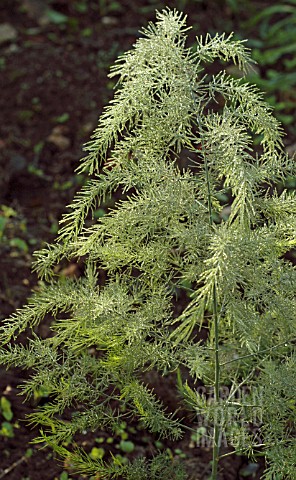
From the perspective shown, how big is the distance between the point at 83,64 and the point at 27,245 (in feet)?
5.88

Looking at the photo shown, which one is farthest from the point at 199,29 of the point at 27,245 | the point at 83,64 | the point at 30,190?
the point at 27,245

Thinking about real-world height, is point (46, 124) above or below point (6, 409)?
above

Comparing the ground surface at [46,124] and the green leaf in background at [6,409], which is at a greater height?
the ground surface at [46,124]

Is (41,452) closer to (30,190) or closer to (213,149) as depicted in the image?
(213,149)

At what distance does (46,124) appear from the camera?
192 inches

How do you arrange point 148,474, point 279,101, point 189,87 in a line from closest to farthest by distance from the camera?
point 189,87 < point 148,474 < point 279,101

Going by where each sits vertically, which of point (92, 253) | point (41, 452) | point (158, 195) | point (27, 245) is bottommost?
point (41, 452)

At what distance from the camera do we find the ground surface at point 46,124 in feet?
9.93

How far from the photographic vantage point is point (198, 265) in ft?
6.93

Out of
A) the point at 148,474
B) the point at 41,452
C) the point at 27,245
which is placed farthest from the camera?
the point at 27,245

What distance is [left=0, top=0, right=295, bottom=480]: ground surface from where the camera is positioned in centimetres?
303

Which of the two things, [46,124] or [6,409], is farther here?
[46,124]

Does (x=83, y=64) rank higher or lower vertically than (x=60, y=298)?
higher

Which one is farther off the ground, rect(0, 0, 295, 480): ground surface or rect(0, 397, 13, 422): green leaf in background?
rect(0, 0, 295, 480): ground surface
